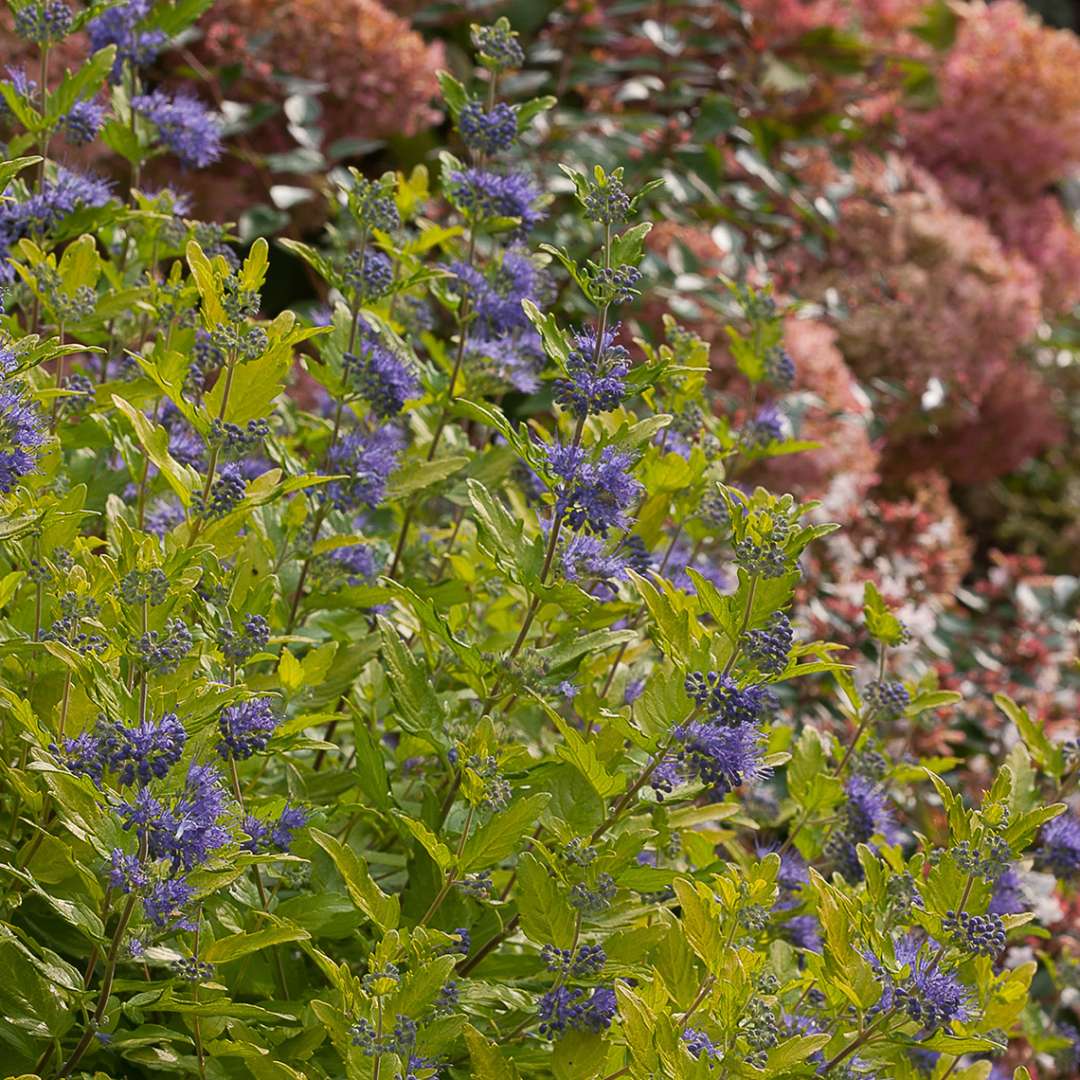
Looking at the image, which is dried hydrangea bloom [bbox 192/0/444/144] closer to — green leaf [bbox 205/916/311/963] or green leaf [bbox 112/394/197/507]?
green leaf [bbox 112/394/197/507]

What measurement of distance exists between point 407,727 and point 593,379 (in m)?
0.43

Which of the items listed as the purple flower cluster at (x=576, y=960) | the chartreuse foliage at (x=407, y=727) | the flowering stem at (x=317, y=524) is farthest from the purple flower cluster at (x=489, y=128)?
the purple flower cluster at (x=576, y=960)

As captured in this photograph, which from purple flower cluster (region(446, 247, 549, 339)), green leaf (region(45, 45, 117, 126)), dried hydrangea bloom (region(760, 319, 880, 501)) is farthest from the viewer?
dried hydrangea bloom (region(760, 319, 880, 501))

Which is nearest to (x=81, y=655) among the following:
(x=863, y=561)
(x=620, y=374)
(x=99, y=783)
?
(x=99, y=783)

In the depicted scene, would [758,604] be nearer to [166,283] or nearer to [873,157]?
[166,283]

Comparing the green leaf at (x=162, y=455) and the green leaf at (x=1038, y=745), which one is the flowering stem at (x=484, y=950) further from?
the green leaf at (x=1038, y=745)

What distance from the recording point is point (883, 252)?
433cm

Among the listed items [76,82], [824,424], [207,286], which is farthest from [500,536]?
[824,424]

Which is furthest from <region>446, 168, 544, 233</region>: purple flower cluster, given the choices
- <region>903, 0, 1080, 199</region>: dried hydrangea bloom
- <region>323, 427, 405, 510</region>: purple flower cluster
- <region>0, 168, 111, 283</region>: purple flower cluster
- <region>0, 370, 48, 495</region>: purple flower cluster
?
<region>903, 0, 1080, 199</region>: dried hydrangea bloom

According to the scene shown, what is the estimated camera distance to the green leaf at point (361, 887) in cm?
135

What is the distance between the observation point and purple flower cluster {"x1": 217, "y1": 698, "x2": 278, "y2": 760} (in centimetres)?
140

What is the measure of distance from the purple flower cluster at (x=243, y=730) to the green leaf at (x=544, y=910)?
29 cm

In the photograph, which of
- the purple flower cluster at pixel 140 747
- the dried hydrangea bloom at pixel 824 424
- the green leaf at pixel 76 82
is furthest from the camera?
the dried hydrangea bloom at pixel 824 424

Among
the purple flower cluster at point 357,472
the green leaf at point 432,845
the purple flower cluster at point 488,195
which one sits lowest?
the green leaf at point 432,845
